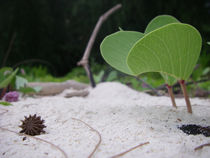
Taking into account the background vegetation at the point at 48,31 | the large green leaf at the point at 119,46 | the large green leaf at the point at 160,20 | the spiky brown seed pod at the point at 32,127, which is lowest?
the background vegetation at the point at 48,31

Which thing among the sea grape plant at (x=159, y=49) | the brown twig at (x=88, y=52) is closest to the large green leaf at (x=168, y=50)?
Result: the sea grape plant at (x=159, y=49)

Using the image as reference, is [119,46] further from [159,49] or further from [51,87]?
[51,87]

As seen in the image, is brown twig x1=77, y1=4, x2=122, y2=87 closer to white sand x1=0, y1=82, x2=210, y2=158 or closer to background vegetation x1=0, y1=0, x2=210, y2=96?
white sand x1=0, y1=82, x2=210, y2=158

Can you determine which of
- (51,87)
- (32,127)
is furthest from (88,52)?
(32,127)

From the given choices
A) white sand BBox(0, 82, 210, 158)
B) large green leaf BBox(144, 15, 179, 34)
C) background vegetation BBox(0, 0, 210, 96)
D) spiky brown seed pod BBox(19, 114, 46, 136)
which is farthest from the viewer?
background vegetation BBox(0, 0, 210, 96)

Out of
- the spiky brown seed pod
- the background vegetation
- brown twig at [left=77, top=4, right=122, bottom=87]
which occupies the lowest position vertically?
the background vegetation

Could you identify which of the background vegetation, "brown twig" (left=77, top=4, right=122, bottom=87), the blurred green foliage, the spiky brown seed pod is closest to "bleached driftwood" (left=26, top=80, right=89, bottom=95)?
"brown twig" (left=77, top=4, right=122, bottom=87)

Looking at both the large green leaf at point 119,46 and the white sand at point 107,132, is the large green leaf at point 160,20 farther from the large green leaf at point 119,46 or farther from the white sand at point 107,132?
the white sand at point 107,132
